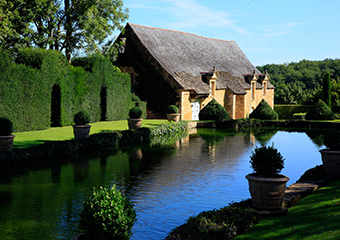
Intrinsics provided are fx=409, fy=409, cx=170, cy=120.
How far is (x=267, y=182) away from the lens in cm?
1005

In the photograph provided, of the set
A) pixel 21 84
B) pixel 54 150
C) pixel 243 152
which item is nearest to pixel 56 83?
pixel 21 84

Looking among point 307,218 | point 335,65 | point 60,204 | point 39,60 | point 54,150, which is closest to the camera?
point 307,218

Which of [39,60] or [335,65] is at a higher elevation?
[335,65]

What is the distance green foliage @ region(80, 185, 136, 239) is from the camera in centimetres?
680

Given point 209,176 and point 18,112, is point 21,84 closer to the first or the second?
point 18,112

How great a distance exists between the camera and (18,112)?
26438 mm

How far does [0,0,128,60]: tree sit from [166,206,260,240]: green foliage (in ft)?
94.4

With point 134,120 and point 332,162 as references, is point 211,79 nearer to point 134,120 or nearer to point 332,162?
point 134,120

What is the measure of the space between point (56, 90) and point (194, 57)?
24.3 metres

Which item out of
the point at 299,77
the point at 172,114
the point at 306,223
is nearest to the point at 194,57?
the point at 172,114

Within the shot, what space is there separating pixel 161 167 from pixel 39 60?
15.9m

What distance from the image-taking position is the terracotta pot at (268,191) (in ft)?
32.9

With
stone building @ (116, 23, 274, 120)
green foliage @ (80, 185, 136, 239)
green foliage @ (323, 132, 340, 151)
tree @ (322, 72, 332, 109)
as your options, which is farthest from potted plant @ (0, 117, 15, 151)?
tree @ (322, 72, 332, 109)

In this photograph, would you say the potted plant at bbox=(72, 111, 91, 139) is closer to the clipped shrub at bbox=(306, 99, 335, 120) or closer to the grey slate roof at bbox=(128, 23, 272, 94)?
the grey slate roof at bbox=(128, 23, 272, 94)
